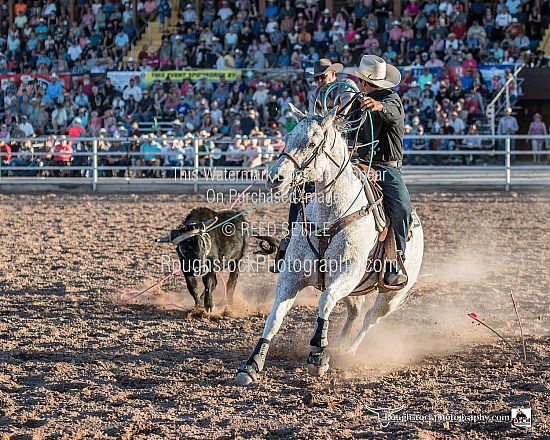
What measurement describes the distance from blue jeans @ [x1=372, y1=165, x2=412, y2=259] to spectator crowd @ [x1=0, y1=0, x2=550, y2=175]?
1110 centimetres

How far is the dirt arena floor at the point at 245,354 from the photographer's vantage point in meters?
4.45

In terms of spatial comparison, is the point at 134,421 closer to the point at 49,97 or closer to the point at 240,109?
the point at 240,109

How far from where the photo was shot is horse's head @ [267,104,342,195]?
4.67 m

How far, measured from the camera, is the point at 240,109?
20.3 metres

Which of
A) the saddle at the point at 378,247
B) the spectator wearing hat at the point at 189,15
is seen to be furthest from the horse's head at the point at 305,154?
the spectator wearing hat at the point at 189,15

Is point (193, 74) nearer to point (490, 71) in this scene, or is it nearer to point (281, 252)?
point (490, 71)

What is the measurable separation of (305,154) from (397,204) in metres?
1.03

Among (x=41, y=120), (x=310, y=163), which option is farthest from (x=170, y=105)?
(x=310, y=163)

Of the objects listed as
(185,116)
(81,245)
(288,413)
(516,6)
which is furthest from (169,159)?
(288,413)

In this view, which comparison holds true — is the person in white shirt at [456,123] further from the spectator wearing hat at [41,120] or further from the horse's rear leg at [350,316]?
the horse's rear leg at [350,316]

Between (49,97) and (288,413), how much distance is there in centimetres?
1889

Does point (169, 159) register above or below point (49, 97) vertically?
below

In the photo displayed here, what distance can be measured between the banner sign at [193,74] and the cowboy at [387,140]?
15.8m

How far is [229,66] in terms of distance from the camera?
867 inches
